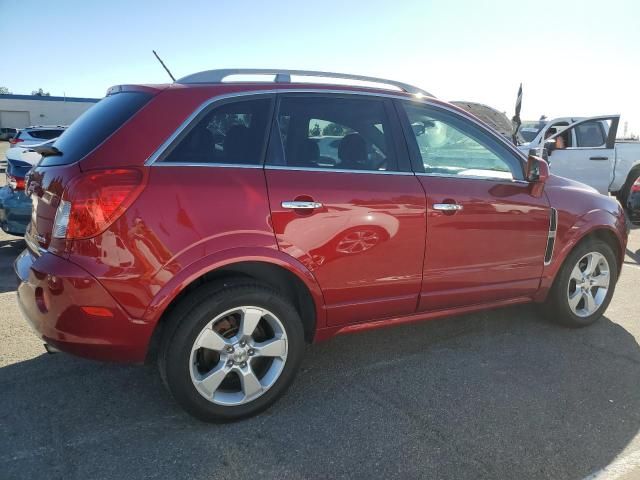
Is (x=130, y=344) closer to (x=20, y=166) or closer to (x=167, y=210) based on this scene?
(x=167, y=210)

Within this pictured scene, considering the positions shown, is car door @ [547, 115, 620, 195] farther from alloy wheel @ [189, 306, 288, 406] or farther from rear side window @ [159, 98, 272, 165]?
alloy wheel @ [189, 306, 288, 406]

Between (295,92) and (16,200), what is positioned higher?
(295,92)

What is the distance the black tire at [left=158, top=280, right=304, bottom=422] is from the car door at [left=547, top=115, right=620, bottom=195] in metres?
8.56

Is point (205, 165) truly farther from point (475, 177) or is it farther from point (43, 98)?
point (43, 98)

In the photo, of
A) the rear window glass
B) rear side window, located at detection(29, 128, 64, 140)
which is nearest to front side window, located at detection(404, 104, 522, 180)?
the rear window glass

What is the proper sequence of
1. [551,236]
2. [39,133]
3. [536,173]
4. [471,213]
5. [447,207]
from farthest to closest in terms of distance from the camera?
[39,133], [551,236], [536,173], [471,213], [447,207]

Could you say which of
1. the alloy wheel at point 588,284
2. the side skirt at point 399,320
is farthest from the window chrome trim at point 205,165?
the alloy wheel at point 588,284

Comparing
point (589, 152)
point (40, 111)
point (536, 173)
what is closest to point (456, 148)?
point (536, 173)

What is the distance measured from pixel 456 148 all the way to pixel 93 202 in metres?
Result: 2.34

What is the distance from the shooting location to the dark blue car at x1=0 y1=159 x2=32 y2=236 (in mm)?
5441

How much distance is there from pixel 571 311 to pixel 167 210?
331 cm

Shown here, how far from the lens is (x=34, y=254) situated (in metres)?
2.67

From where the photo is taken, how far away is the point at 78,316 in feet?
7.98

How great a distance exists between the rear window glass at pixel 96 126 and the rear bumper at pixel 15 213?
3022 millimetres
